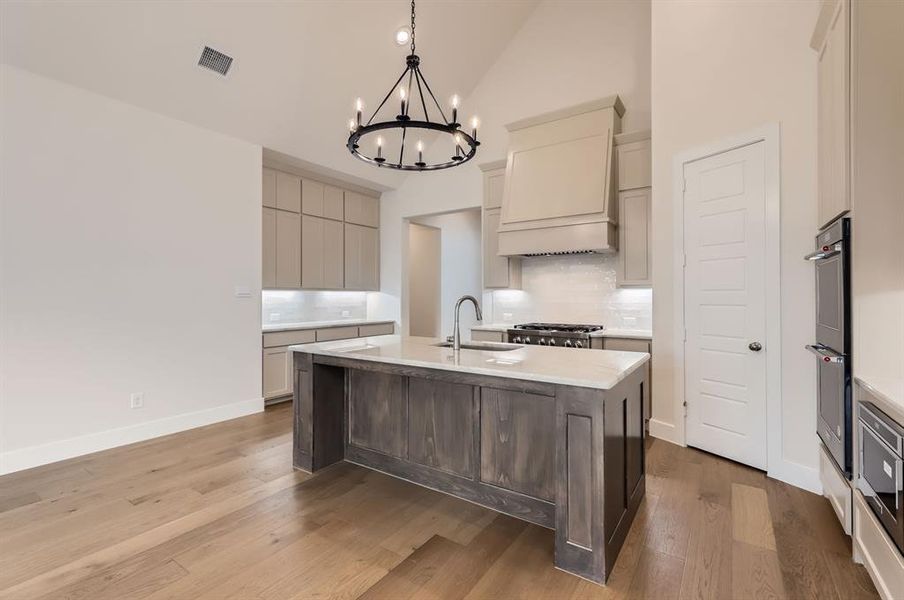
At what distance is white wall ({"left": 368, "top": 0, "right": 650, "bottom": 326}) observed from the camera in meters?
4.62

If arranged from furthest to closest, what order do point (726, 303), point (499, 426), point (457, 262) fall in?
point (457, 262)
point (726, 303)
point (499, 426)

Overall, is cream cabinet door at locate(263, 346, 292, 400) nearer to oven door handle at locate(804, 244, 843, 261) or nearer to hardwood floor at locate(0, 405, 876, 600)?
hardwood floor at locate(0, 405, 876, 600)

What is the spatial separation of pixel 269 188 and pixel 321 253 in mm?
1038

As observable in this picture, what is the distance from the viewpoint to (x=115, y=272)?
3.59m

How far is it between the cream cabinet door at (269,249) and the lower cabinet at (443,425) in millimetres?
3108

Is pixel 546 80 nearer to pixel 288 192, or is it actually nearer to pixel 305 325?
pixel 288 192

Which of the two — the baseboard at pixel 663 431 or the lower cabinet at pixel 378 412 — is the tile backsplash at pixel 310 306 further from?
the baseboard at pixel 663 431

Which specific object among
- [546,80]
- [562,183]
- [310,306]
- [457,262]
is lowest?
[310,306]

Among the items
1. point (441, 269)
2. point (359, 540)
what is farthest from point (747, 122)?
point (441, 269)

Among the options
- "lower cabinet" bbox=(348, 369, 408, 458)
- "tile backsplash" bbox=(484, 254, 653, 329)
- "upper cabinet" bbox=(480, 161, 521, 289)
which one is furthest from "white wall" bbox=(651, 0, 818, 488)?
"lower cabinet" bbox=(348, 369, 408, 458)

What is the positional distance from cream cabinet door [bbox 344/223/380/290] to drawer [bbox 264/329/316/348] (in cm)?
114

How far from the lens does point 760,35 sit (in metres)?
2.95

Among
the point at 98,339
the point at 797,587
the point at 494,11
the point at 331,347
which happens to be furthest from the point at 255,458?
the point at 494,11

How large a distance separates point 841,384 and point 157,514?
12.1ft
